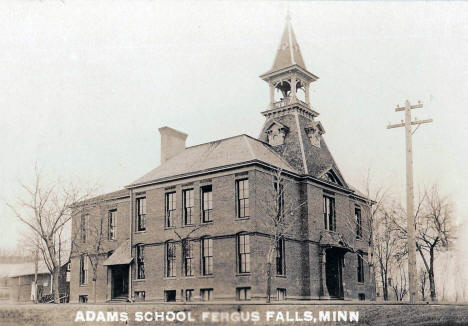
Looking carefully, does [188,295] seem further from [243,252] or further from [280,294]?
[280,294]

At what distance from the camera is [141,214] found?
33.2 m

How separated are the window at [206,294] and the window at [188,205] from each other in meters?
3.85

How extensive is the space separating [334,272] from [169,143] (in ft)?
43.7

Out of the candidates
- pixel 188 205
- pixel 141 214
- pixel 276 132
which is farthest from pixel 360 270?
pixel 141 214

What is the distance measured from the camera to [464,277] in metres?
36.7

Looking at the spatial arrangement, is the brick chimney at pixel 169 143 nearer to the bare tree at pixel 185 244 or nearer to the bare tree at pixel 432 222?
the bare tree at pixel 185 244

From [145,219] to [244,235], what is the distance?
751 centimetres

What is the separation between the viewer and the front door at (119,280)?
1341 inches

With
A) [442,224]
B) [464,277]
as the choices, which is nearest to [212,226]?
[442,224]

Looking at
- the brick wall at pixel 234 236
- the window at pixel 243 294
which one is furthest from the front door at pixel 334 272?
the window at pixel 243 294

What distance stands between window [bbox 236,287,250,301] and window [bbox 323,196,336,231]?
7.23 metres

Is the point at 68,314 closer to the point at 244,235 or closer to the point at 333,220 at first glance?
the point at 244,235

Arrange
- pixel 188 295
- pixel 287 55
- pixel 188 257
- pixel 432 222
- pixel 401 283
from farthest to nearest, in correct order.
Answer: pixel 401 283, pixel 287 55, pixel 432 222, pixel 188 257, pixel 188 295

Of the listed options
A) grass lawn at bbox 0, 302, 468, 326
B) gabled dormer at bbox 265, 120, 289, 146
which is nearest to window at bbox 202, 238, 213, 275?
gabled dormer at bbox 265, 120, 289, 146
